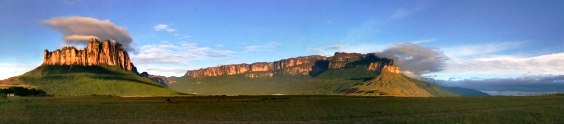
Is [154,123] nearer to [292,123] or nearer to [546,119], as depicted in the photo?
[292,123]

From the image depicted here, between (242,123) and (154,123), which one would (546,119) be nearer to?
(242,123)

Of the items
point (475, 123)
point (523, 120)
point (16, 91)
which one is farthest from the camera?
point (16, 91)

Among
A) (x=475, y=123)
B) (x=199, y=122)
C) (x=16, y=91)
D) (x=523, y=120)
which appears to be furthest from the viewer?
(x=16, y=91)

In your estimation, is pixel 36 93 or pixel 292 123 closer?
pixel 292 123

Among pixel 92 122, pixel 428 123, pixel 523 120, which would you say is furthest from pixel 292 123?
pixel 523 120

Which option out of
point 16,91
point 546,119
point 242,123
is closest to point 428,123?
point 546,119

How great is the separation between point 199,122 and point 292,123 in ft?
34.9

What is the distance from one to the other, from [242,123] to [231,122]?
1.98 meters

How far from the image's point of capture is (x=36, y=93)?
19862cm

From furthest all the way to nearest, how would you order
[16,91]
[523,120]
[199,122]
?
[16,91] < [199,122] < [523,120]

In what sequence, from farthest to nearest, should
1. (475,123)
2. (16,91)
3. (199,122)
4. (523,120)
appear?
(16,91) → (199,122) → (523,120) → (475,123)

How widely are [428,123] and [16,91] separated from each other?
7847 inches

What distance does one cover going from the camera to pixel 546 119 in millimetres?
44281

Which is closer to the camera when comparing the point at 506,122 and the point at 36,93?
the point at 506,122
